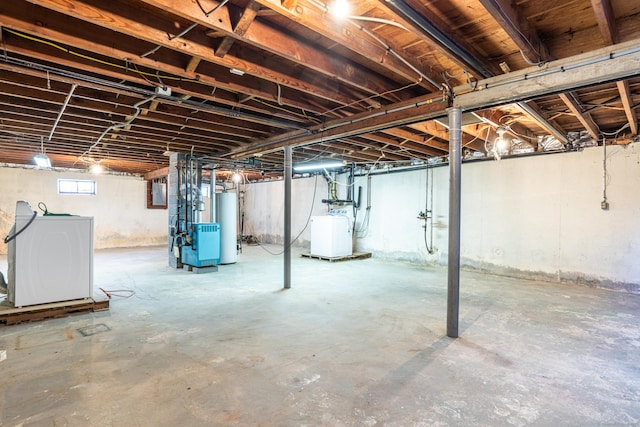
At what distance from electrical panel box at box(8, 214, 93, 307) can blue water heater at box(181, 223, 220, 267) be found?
7.49 feet

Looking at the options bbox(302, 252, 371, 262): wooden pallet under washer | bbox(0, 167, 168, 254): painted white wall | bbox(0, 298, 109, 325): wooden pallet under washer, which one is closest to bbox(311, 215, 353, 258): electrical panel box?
bbox(302, 252, 371, 262): wooden pallet under washer

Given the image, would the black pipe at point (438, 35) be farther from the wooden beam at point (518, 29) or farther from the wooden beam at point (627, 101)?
the wooden beam at point (627, 101)

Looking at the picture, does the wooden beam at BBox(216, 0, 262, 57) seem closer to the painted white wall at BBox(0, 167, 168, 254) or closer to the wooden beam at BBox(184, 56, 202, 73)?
the wooden beam at BBox(184, 56, 202, 73)

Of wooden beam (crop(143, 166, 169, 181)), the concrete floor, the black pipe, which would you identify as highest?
the black pipe

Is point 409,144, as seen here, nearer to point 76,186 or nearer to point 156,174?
point 156,174

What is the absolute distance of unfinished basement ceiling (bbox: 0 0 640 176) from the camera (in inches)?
80.5

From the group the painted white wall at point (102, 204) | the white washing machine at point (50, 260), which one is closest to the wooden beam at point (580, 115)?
the white washing machine at point (50, 260)

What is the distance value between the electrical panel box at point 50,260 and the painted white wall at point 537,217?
5.70 m

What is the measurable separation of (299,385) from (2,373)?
199 centimetres

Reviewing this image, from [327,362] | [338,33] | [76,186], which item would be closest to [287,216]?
[327,362]

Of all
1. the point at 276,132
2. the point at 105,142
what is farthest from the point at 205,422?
the point at 105,142

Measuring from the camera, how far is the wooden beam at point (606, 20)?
6.04 ft

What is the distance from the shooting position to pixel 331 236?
7055 mm

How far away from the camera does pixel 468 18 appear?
2.16 m
